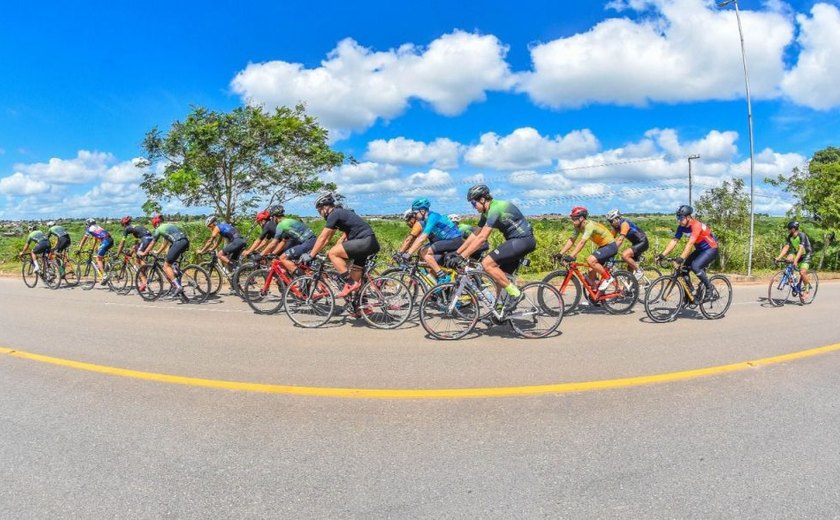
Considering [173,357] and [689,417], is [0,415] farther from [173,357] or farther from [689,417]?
[689,417]

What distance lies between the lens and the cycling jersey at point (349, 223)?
723 centimetres

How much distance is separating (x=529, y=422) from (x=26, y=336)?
7.37m

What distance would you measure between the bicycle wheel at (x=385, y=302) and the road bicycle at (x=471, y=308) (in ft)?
2.76

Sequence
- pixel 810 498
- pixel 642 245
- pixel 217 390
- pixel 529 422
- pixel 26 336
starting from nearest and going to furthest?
pixel 810 498, pixel 529 422, pixel 217 390, pixel 26 336, pixel 642 245

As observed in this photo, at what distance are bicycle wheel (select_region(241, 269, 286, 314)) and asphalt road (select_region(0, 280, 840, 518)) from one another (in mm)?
2520

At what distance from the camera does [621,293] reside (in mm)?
8711

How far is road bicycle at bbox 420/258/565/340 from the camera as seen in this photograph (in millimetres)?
6641

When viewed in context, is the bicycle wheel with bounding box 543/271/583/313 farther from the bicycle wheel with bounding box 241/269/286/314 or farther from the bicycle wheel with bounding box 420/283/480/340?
the bicycle wheel with bounding box 241/269/286/314

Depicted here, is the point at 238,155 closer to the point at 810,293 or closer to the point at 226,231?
the point at 226,231

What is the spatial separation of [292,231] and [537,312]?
476cm

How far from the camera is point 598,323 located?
7664 mm

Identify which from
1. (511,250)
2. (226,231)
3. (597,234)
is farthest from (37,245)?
(597,234)

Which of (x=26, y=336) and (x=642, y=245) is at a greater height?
(x=642, y=245)

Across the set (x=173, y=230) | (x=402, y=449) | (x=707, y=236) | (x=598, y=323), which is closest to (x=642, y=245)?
(x=707, y=236)
